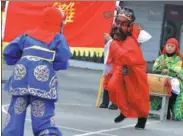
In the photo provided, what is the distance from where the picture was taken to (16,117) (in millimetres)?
6016

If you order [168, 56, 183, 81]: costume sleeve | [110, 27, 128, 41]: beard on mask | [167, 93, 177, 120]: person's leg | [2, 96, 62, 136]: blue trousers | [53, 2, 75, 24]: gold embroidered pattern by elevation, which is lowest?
[167, 93, 177, 120]: person's leg

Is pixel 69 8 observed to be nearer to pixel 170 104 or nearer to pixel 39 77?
pixel 39 77

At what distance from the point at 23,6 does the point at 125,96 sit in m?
2.01

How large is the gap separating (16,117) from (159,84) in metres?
4.30

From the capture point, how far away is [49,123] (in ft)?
19.7

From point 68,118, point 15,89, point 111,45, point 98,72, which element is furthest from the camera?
point 98,72

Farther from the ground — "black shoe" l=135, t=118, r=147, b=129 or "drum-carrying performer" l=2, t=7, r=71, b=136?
"drum-carrying performer" l=2, t=7, r=71, b=136

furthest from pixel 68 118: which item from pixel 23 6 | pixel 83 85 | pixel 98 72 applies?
pixel 98 72

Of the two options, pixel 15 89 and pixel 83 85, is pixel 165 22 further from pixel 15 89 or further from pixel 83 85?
pixel 15 89

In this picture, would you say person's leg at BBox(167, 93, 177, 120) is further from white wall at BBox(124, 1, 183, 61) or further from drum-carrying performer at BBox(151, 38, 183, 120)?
white wall at BBox(124, 1, 183, 61)

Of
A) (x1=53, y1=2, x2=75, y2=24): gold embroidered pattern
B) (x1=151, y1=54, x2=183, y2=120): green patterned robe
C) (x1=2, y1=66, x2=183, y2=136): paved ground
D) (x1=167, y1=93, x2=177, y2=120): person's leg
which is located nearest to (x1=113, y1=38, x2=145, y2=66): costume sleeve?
(x1=53, y1=2, x2=75, y2=24): gold embroidered pattern

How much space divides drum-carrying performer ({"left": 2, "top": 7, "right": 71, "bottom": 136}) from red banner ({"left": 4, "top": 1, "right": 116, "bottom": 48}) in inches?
82.6

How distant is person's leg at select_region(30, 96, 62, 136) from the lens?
5965 millimetres

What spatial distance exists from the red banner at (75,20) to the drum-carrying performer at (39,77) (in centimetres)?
210
